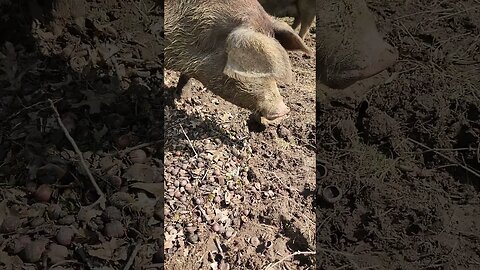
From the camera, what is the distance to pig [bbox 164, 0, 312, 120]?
1.91 metres

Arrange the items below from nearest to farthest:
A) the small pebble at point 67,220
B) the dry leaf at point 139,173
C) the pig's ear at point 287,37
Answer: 1. the small pebble at point 67,220
2. the pig's ear at point 287,37
3. the dry leaf at point 139,173

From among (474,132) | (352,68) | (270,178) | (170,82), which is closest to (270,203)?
(270,178)

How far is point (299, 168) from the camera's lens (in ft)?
7.48

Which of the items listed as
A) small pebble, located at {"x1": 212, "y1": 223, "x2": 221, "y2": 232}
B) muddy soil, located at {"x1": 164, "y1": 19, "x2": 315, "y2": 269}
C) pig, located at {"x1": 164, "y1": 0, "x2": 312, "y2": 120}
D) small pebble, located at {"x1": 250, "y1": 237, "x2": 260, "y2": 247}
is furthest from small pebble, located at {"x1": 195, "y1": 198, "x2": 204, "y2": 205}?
pig, located at {"x1": 164, "y1": 0, "x2": 312, "y2": 120}

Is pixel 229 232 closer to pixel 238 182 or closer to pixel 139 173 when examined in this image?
pixel 238 182

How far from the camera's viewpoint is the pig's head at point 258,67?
189 centimetres

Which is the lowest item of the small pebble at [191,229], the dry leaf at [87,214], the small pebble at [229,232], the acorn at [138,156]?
the small pebble at [229,232]

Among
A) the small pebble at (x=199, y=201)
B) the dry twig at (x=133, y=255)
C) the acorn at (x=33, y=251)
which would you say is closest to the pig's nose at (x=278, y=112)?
the small pebble at (x=199, y=201)

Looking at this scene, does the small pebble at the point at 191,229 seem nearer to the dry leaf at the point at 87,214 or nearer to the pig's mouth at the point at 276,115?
the dry leaf at the point at 87,214

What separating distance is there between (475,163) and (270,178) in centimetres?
77

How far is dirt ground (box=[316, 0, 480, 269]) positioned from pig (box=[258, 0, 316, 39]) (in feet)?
1.12

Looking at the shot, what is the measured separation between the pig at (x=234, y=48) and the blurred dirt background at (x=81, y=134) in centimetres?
33

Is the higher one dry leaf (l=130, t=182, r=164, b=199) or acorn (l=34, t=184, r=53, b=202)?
acorn (l=34, t=184, r=53, b=202)

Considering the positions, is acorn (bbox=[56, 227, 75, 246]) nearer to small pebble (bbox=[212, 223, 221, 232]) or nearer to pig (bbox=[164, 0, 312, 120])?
small pebble (bbox=[212, 223, 221, 232])
